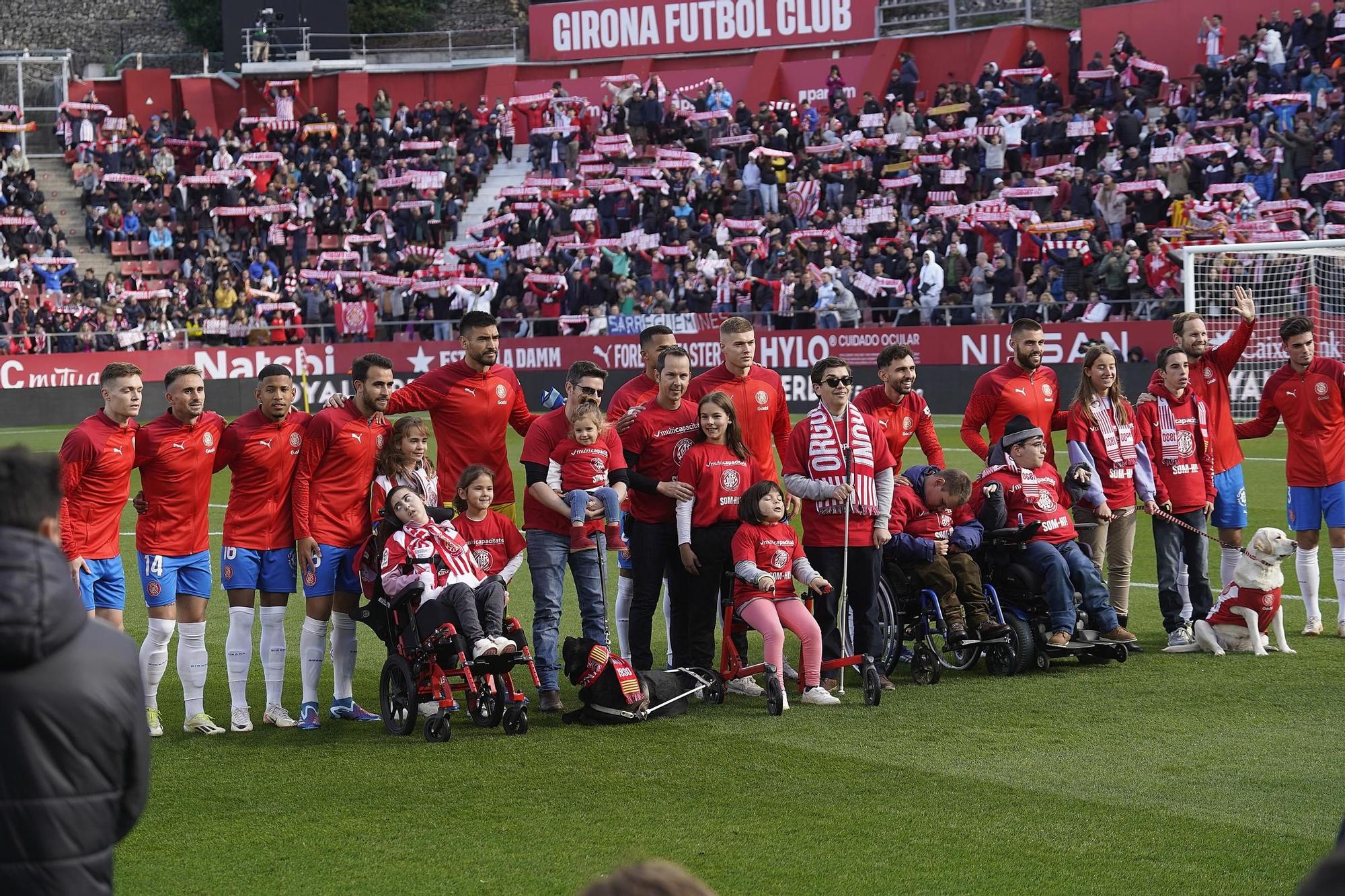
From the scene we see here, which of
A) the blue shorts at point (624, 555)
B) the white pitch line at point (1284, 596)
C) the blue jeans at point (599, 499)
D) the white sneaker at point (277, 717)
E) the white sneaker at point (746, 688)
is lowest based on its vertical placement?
the white pitch line at point (1284, 596)

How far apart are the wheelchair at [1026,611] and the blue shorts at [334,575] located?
4.19 metres

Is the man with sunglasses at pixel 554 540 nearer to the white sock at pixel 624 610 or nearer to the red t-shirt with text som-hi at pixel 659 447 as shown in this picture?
the red t-shirt with text som-hi at pixel 659 447

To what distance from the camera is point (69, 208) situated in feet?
149

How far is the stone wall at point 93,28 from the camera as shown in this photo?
60219 millimetres

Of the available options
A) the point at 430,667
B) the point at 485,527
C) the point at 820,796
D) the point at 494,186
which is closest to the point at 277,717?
the point at 430,667

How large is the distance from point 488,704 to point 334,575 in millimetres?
1303

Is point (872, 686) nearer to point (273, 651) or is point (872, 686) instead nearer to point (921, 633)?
point (921, 633)

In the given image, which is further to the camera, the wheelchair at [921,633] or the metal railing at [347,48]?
the metal railing at [347,48]

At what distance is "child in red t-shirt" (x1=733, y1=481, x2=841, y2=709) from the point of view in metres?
9.55

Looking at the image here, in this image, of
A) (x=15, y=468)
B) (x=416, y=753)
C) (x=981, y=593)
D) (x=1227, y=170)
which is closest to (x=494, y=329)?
(x=416, y=753)

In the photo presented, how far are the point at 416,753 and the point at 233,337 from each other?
28.6 m

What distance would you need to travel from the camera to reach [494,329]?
10.4 meters

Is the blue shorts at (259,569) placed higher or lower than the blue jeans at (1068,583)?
higher

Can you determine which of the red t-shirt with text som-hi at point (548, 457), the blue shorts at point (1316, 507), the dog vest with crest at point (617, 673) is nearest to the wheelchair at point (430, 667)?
the dog vest with crest at point (617, 673)
